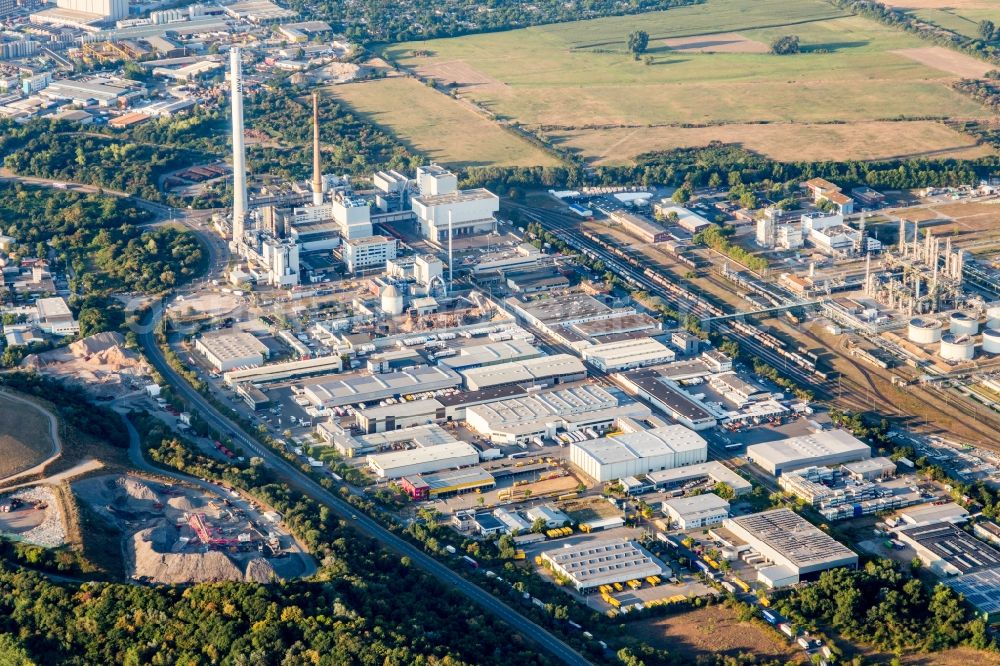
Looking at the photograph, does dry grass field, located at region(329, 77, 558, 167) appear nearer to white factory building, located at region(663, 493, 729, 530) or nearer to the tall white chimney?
the tall white chimney

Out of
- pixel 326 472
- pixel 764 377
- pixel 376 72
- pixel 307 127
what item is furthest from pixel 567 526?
pixel 376 72

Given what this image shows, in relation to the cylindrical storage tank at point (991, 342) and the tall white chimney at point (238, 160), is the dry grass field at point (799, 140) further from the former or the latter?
the cylindrical storage tank at point (991, 342)

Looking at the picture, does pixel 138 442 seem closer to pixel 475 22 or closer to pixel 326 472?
pixel 326 472

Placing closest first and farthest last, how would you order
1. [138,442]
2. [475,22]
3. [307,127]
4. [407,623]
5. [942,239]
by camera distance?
[407,623]
[138,442]
[942,239]
[307,127]
[475,22]

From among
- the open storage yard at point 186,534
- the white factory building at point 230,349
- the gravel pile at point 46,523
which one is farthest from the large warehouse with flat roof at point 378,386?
the gravel pile at point 46,523

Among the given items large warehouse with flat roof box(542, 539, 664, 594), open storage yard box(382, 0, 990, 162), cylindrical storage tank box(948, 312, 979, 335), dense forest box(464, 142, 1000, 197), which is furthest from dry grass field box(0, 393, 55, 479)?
open storage yard box(382, 0, 990, 162)

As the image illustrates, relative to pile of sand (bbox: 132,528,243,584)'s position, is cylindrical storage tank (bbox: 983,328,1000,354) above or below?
above
